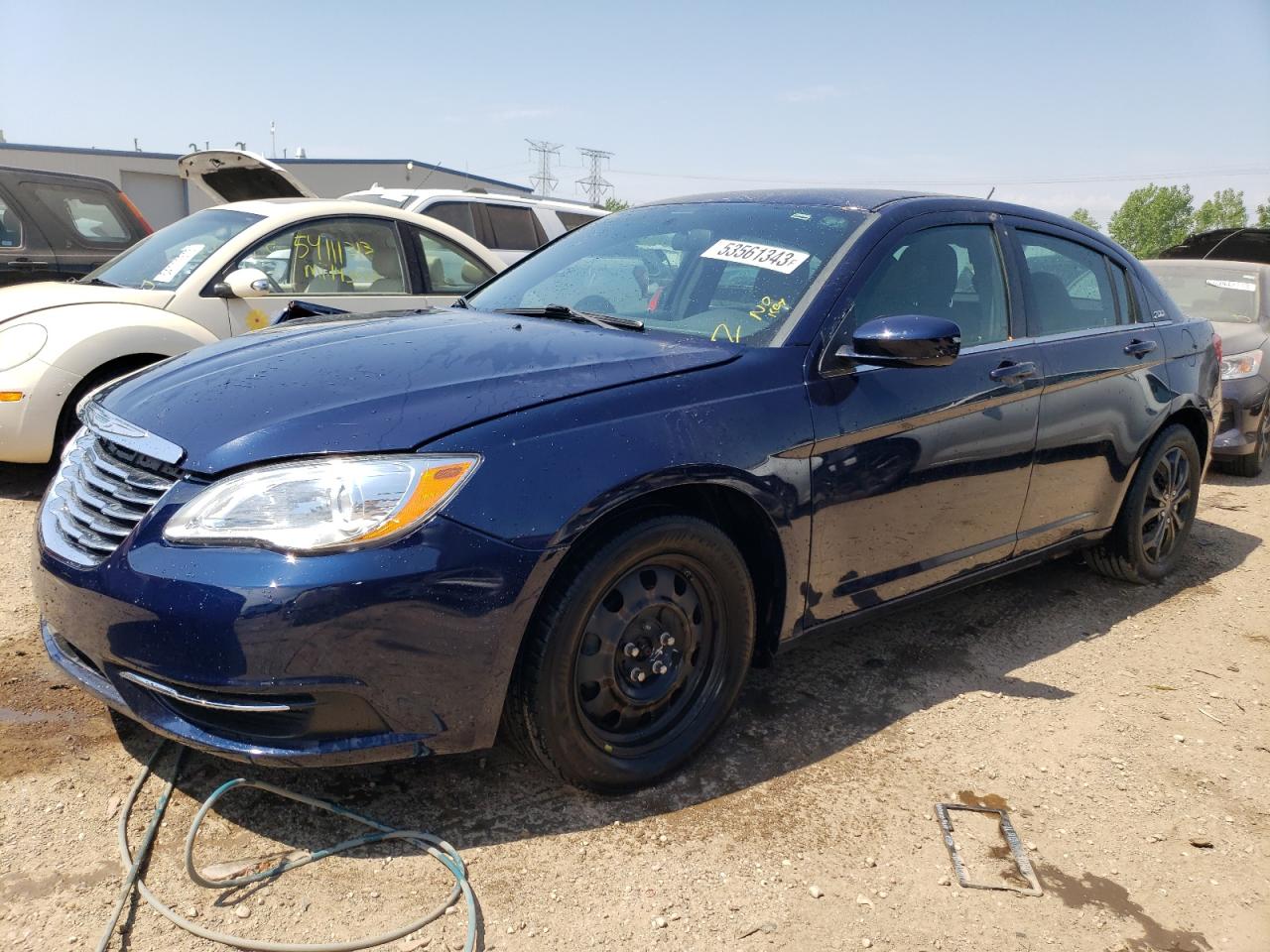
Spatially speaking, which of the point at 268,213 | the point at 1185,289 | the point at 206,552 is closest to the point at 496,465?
the point at 206,552

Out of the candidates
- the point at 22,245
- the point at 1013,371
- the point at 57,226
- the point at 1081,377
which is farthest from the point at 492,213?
the point at 1013,371

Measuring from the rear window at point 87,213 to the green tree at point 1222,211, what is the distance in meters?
48.0

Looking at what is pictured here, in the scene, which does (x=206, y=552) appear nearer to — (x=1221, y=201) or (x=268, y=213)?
(x=268, y=213)

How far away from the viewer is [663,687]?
2.67m

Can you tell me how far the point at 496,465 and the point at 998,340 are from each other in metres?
2.14

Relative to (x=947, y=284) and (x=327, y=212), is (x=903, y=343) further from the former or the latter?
(x=327, y=212)

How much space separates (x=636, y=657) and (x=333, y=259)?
13.7ft

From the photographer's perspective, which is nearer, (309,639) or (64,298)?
(309,639)

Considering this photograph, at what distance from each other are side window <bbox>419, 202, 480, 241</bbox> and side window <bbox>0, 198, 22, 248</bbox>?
12.6 ft

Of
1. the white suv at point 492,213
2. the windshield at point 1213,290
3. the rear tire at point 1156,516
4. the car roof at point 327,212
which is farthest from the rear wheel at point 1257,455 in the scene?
the white suv at point 492,213

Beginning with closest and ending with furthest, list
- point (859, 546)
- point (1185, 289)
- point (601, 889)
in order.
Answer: point (601, 889)
point (859, 546)
point (1185, 289)

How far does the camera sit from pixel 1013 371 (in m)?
3.48

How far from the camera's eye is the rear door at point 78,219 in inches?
275

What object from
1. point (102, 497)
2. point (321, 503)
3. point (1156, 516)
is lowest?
point (1156, 516)
